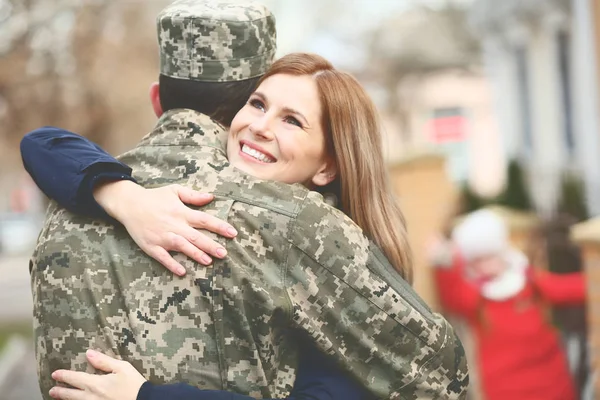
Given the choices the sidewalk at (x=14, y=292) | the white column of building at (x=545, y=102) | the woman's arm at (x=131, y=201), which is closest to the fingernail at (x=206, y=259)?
the woman's arm at (x=131, y=201)

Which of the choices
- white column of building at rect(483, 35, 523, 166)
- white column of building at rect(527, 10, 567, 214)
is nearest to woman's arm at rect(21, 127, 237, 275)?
white column of building at rect(527, 10, 567, 214)

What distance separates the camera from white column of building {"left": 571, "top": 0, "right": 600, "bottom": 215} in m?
11.2

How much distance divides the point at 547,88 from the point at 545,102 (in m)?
0.26

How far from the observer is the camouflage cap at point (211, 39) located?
2355 mm

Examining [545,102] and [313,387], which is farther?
[545,102]

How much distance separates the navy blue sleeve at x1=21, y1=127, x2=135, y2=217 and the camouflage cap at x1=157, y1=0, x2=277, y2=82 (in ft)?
1.03

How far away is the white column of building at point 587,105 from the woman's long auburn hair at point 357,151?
8.76 metres

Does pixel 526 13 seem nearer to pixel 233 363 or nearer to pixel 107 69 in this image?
pixel 107 69

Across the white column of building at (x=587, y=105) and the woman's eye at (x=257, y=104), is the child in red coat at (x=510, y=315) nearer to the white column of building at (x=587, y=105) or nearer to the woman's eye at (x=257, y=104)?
the woman's eye at (x=257, y=104)

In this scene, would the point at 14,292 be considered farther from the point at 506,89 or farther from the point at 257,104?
the point at 257,104

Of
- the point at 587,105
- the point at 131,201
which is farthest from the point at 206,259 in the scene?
the point at 587,105

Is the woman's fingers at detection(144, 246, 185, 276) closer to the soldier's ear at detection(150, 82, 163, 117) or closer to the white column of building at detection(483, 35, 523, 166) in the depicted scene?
the soldier's ear at detection(150, 82, 163, 117)

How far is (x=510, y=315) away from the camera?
5223 mm

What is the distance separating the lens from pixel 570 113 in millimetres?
15297
